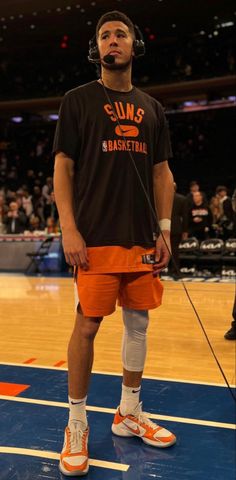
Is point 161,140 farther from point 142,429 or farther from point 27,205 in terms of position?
point 27,205

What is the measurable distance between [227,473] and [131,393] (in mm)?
547

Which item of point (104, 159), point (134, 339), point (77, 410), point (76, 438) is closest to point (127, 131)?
point (104, 159)

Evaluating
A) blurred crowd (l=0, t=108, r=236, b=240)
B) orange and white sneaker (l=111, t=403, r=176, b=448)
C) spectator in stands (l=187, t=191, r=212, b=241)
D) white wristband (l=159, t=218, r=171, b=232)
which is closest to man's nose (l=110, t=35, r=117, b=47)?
white wristband (l=159, t=218, r=171, b=232)

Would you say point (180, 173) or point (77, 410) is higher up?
point (180, 173)

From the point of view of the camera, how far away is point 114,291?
1.98 metres

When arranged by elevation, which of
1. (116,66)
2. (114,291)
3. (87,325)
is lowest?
(87,325)

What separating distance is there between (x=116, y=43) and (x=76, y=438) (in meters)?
1.67

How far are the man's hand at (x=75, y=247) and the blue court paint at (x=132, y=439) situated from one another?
0.88m

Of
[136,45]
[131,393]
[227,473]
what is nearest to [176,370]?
[131,393]

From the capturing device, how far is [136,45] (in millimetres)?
2090

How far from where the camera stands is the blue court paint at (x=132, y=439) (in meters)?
1.93

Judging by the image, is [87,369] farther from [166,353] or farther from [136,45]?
[166,353]

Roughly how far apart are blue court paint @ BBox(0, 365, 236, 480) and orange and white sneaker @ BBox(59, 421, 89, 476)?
4 centimetres

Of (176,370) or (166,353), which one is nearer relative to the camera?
(176,370)
